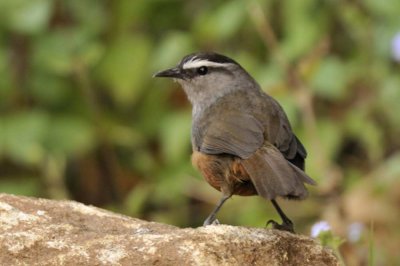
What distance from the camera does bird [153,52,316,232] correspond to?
4.66 meters

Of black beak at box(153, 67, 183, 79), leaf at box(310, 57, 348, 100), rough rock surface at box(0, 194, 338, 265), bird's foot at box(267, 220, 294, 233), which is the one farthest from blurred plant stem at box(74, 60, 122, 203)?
rough rock surface at box(0, 194, 338, 265)

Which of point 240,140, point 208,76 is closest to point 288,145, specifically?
point 240,140

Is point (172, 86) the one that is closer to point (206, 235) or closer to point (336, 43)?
point (336, 43)

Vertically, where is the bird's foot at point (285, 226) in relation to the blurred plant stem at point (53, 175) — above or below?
above

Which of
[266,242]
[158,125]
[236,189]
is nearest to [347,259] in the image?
[236,189]

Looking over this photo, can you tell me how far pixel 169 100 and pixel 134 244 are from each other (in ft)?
14.7

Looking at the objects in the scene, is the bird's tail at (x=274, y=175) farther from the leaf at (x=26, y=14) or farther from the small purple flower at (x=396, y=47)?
the leaf at (x=26, y=14)

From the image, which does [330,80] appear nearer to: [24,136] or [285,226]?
[24,136]

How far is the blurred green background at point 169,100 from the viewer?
7688 mm

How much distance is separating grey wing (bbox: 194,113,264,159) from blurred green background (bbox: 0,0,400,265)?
1990mm

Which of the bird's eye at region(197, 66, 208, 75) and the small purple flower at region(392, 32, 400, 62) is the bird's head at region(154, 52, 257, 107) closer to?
the bird's eye at region(197, 66, 208, 75)

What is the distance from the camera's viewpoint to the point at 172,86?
350 inches

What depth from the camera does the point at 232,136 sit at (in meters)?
4.98

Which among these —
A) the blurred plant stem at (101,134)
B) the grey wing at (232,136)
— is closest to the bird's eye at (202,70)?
the grey wing at (232,136)
